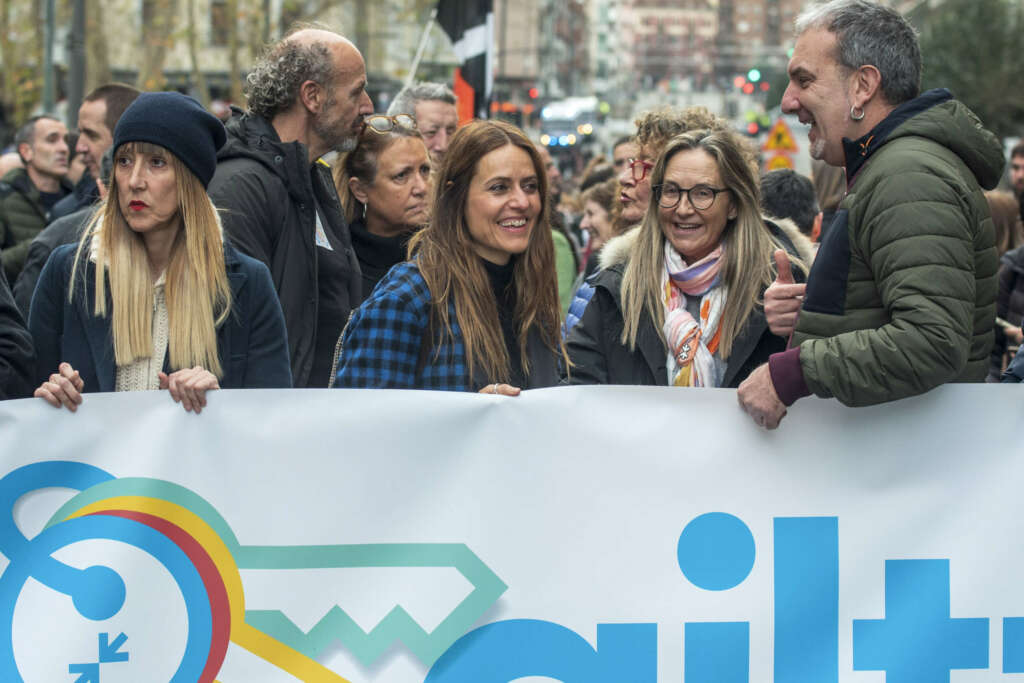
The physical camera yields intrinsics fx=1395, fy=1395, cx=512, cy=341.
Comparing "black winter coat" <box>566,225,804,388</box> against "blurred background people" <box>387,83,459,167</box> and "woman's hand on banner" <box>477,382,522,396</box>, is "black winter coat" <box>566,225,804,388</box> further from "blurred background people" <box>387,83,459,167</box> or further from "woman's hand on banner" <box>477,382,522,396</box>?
"blurred background people" <box>387,83,459,167</box>

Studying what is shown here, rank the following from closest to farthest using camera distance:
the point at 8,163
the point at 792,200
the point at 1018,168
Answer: the point at 792,200 → the point at 1018,168 → the point at 8,163

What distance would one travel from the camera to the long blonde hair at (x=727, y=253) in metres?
4.09

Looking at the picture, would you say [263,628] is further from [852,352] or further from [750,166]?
[750,166]

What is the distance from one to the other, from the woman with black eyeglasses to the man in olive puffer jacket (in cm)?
37

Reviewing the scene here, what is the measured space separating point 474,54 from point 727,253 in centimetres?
454

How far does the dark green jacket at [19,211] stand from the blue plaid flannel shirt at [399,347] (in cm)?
467

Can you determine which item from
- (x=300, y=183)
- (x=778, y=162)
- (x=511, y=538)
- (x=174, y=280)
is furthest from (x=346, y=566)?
(x=778, y=162)

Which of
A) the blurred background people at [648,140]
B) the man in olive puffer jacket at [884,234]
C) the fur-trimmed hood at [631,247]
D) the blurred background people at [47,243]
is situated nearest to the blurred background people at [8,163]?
the blurred background people at [47,243]

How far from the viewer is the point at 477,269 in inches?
153

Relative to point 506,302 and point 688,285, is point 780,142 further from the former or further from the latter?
point 506,302

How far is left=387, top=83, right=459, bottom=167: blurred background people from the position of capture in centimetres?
698

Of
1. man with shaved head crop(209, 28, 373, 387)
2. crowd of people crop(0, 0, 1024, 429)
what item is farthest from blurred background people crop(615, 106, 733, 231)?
man with shaved head crop(209, 28, 373, 387)

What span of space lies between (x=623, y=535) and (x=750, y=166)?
4.98ft

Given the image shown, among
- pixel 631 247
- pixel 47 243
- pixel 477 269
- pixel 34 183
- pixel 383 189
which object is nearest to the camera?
pixel 477 269
